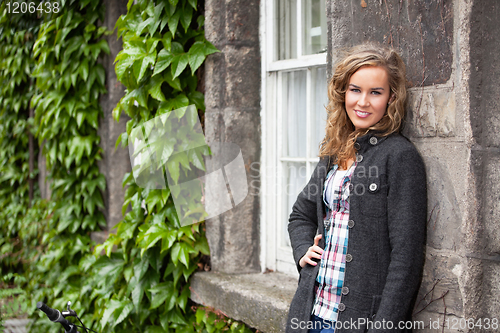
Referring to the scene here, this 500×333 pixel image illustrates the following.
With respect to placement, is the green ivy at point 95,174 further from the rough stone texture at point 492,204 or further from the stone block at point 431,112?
the rough stone texture at point 492,204

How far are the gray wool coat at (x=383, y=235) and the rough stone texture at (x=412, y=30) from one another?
0.86 ft

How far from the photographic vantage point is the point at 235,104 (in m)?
2.69

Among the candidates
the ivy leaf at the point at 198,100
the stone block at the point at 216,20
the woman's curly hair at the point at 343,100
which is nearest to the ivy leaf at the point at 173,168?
the ivy leaf at the point at 198,100

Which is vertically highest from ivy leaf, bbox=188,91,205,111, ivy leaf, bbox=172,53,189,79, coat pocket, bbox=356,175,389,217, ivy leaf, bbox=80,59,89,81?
ivy leaf, bbox=80,59,89,81

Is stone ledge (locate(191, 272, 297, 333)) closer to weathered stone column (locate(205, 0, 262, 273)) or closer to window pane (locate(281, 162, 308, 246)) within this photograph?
weathered stone column (locate(205, 0, 262, 273))

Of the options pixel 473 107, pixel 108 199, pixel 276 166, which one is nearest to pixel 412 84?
pixel 473 107

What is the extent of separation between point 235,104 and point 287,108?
12.5 inches

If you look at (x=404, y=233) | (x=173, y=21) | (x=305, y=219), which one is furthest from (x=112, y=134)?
(x=404, y=233)

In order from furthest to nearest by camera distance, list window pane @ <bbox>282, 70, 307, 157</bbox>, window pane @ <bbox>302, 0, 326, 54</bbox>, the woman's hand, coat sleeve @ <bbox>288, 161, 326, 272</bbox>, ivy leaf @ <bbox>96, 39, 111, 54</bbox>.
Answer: ivy leaf @ <bbox>96, 39, 111, 54</bbox> < window pane @ <bbox>282, 70, 307, 157</bbox> < window pane @ <bbox>302, 0, 326, 54</bbox> < coat sleeve @ <bbox>288, 161, 326, 272</bbox> < the woman's hand

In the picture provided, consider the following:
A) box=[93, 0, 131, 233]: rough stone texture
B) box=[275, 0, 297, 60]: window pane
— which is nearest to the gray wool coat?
box=[275, 0, 297, 60]: window pane

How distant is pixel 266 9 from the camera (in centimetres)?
267

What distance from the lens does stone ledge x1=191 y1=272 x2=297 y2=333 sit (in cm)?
228

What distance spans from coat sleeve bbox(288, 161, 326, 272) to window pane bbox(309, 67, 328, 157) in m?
0.66

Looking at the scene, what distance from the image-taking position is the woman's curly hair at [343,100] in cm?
156
